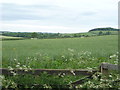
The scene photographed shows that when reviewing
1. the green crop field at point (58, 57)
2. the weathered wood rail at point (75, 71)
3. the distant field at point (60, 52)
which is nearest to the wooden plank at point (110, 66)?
the weathered wood rail at point (75, 71)

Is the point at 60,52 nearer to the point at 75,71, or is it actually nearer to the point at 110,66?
the point at 75,71

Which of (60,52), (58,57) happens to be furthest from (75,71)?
(60,52)

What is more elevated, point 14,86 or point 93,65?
point 93,65

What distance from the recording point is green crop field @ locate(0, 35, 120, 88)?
20.2 feet

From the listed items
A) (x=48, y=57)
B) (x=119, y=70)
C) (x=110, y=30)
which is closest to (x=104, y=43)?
(x=110, y=30)

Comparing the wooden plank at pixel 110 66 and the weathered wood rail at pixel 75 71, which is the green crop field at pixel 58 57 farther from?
the wooden plank at pixel 110 66

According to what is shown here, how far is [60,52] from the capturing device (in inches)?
304

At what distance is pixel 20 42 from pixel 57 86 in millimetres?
2934

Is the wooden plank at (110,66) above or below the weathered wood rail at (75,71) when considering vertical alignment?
above

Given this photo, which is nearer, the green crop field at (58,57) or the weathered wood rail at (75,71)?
the weathered wood rail at (75,71)

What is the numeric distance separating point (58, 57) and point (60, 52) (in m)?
0.27

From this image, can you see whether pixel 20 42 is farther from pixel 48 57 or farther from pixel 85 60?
pixel 85 60

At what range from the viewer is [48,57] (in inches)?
289

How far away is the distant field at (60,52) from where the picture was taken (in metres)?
7.05
